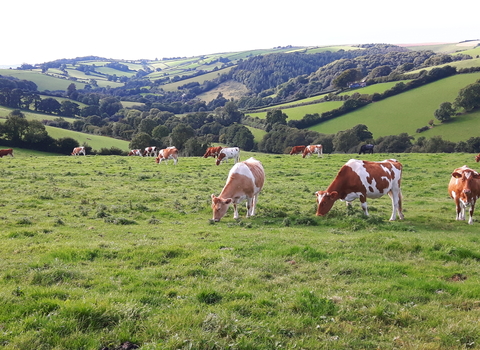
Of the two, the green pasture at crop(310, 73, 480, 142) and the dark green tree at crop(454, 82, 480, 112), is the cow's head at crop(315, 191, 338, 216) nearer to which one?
the green pasture at crop(310, 73, 480, 142)

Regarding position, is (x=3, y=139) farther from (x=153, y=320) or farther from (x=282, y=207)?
(x=153, y=320)

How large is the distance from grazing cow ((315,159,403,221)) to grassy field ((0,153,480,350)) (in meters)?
0.68

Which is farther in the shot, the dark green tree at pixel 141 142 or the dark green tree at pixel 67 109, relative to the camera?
the dark green tree at pixel 67 109

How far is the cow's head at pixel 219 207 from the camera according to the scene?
1544 centimetres

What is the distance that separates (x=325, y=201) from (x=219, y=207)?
14.7ft

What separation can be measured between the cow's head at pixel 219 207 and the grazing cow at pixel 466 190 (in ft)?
32.4

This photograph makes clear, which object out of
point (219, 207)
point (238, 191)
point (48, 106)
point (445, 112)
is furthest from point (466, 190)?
point (48, 106)

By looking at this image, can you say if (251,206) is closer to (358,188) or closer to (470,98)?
(358,188)

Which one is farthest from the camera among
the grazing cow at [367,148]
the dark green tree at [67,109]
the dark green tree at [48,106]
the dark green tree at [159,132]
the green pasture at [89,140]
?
the dark green tree at [67,109]

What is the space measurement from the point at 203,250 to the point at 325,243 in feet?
12.8

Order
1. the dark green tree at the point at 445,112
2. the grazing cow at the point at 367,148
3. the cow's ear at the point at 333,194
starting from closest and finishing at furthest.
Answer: the cow's ear at the point at 333,194, the grazing cow at the point at 367,148, the dark green tree at the point at 445,112

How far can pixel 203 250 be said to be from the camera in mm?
10531

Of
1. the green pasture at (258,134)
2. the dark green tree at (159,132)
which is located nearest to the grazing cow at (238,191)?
the dark green tree at (159,132)

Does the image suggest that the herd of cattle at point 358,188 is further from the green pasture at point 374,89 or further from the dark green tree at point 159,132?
the green pasture at point 374,89
